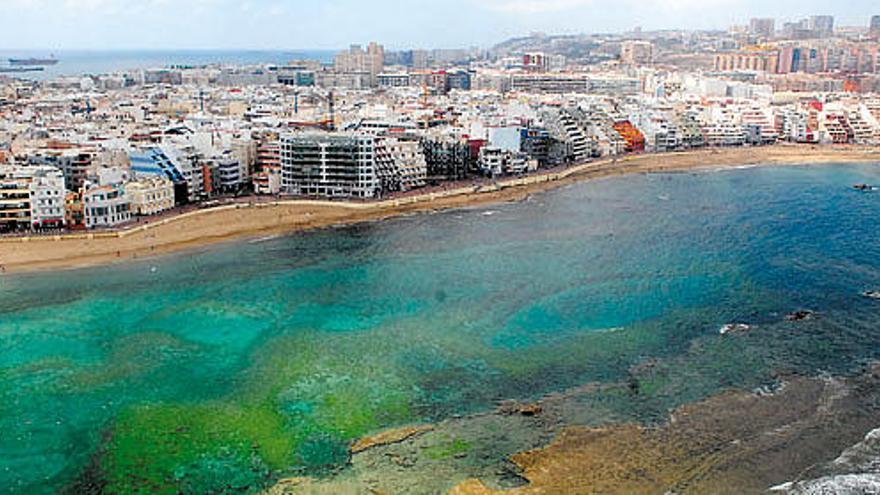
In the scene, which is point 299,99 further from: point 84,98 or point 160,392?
point 160,392

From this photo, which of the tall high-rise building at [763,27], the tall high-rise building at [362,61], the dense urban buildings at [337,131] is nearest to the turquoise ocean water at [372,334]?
the dense urban buildings at [337,131]

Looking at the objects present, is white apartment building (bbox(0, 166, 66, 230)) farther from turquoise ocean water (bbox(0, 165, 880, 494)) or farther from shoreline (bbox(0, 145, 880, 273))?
turquoise ocean water (bbox(0, 165, 880, 494))

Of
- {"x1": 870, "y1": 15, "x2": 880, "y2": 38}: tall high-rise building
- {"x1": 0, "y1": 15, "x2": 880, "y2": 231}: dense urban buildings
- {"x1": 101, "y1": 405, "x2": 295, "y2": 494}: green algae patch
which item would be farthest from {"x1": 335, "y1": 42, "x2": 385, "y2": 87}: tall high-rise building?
{"x1": 870, "y1": 15, "x2": 880, "y2": 38}: tall high-rise building

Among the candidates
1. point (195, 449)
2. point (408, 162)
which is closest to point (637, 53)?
point (408, 162)

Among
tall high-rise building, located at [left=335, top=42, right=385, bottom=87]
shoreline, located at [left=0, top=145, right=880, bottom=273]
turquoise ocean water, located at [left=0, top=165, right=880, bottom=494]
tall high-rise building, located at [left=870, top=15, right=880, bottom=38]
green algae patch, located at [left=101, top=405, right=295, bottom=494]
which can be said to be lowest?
green algae patch, located at [left=101, top=405, right=295, bottom=494]

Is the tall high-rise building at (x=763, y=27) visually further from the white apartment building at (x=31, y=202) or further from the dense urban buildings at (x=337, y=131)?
the white apartment building at (x=31, y=202)

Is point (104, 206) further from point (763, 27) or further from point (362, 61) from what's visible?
point (763, 27)

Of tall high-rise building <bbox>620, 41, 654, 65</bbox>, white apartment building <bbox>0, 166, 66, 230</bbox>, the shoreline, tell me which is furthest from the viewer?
tall high-rise building <bbox>620, 41, 654, 65</bbox>
